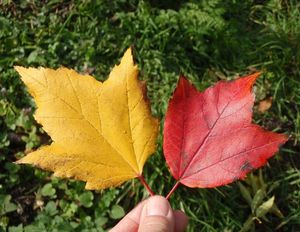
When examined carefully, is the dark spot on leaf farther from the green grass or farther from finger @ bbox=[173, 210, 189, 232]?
the green grass

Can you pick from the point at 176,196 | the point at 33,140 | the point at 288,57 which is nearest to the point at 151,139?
the point at 176,196

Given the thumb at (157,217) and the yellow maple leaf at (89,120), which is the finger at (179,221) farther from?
the yellow maple leaf at (89,120)

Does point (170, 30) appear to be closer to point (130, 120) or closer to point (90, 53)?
point (90, 53)

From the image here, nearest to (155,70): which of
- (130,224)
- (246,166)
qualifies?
(130,224)

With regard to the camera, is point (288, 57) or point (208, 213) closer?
point (208, 213)

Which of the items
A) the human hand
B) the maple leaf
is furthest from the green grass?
the maple leaf

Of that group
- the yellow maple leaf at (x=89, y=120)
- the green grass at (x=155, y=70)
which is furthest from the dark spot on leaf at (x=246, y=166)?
the green grass at (x=155, y=70)
